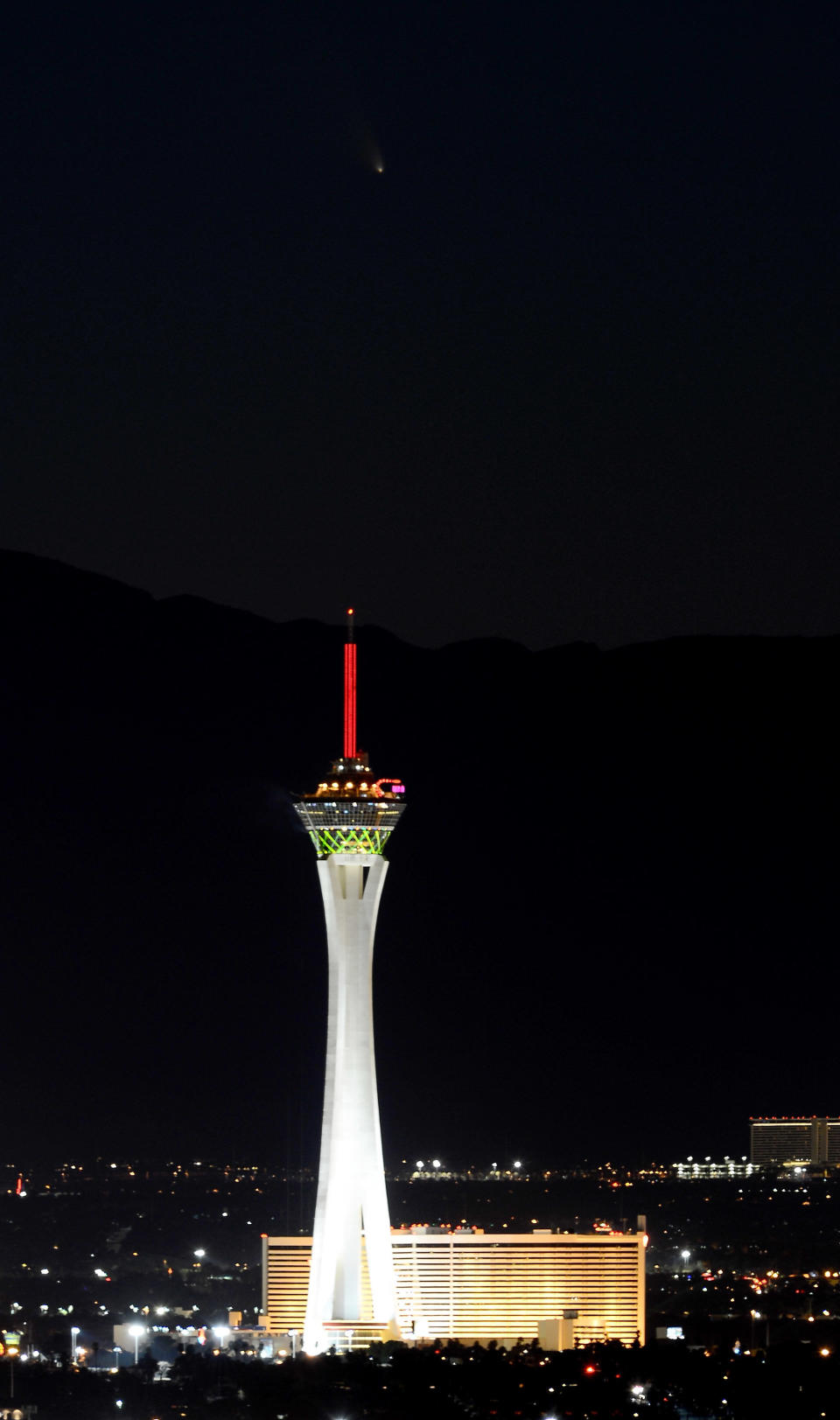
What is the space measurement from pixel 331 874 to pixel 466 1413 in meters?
15.8

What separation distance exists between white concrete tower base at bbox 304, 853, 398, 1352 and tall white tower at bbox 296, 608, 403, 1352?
0.02m

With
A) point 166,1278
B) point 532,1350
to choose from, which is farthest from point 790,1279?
point 532,1350

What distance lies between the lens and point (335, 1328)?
8400 cm

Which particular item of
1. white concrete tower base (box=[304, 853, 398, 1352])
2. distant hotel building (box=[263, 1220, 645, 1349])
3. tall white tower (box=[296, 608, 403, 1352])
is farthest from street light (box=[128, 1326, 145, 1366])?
white concrete tower base (box=[304, 853, 398, 1352])

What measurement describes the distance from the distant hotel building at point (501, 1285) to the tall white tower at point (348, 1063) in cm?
954

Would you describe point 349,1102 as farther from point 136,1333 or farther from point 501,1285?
point 501,1285

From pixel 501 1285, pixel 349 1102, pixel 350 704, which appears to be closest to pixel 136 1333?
pixel 501 1285

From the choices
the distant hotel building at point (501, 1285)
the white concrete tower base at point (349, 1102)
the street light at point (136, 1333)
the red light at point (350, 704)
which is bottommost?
the street light at point (136, 1333)

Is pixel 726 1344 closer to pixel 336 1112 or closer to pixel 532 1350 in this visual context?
pixel 532 1350

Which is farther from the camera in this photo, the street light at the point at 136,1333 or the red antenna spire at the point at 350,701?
the street light at the point at 136,1333

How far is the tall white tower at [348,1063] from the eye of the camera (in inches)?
3159

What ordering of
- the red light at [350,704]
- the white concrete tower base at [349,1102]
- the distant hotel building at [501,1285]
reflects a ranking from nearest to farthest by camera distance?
the white concrete tower base at [349,1102] < the red light at [350,704] < the distant hotel building at [501,1285]

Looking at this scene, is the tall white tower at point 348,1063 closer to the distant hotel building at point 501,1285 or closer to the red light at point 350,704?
the red light at point 350,704

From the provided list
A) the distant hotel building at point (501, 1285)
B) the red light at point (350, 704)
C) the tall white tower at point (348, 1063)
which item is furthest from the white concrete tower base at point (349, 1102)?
the distant hotel building at point (501, 1285)
